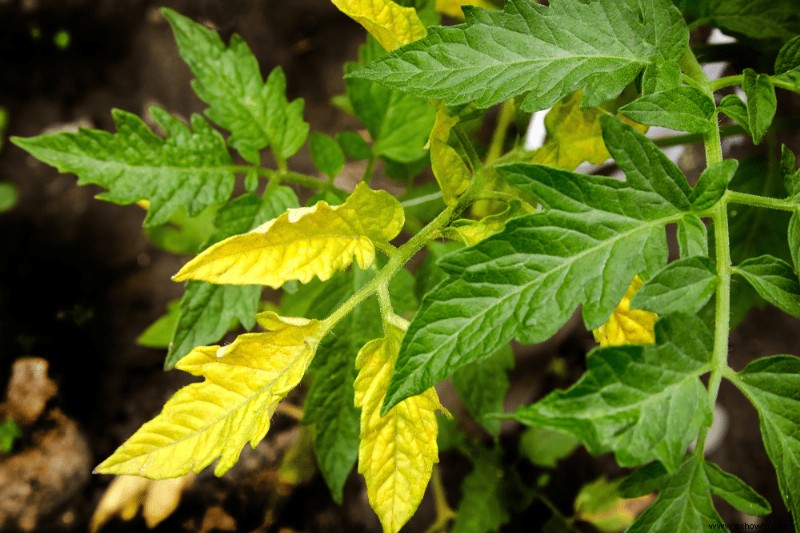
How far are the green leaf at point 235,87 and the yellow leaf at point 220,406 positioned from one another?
0.47 metres

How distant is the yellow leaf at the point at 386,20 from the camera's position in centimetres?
Result: 65

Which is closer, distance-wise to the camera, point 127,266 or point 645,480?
point 645,480

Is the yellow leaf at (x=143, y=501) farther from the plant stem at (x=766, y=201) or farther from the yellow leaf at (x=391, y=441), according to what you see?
the plant stem at (x=766, y=201)

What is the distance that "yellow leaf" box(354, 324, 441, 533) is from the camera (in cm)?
65

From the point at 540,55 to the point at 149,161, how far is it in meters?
0.59

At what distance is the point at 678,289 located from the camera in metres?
0.57

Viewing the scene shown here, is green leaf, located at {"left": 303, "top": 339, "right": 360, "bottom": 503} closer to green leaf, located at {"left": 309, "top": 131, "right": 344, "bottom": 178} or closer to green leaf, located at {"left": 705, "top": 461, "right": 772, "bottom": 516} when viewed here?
green leaf, located at {"left": 309, "top": 131, "right": 344, "bottom": 178}

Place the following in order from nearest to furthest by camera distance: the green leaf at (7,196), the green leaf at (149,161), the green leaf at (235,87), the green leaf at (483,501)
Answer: the green leaf at (149,161)
the green leaf at (235,87)
the green leaf at (483,501)
the green leaf at (7,196)

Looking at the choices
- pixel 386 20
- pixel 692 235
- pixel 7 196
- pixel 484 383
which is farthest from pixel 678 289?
pixel 7 196

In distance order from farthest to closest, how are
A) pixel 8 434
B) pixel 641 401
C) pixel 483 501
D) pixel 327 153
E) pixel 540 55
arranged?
pixel 8 434, pixel 483 501, pixel 327 153, pixel 540 55, pixel 641 401

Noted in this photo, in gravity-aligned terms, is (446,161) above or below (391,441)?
above

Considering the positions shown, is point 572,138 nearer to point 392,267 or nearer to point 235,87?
point 392,267

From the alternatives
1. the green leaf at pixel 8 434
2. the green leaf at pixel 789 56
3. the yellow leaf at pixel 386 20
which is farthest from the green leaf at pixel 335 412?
the green leaf at pixel 8 434

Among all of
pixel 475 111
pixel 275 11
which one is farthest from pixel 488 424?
pixel 275 11
